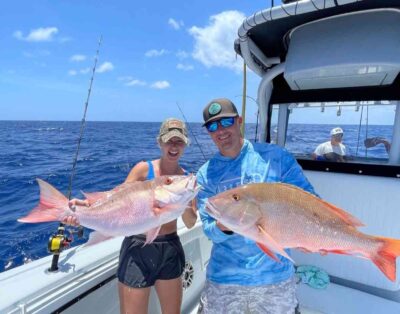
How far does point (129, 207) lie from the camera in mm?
1881

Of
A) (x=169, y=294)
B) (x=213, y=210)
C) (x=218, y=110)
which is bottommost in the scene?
(x=169, y=294)

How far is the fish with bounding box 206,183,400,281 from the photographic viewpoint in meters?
1.58

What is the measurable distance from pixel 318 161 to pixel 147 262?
2.17 m

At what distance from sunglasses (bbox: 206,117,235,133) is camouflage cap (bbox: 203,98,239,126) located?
1.0 inches

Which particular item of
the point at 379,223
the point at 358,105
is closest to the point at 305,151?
the point at 358,105

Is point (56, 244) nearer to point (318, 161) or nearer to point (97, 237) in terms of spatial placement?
point (97, 237)

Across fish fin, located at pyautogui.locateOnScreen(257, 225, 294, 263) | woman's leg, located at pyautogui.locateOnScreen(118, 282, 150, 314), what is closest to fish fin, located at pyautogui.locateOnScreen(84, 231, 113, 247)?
woman's leg, located at pyautogui.locateOnScreen(118, 282, 150, 314)

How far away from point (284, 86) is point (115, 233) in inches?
106

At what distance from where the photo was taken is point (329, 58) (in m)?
2.66

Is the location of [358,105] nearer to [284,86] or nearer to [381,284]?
[284,86]

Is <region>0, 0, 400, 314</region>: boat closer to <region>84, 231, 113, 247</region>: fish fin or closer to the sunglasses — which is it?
<region>84, 231, 113, 247</region>: fish fin

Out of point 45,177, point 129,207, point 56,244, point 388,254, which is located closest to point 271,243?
point 388,254

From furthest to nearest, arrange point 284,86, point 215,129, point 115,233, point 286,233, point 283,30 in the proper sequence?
1. point 284,86
2. point 283,30
3. point 215,129
4. point 115,233
5. point 286,233

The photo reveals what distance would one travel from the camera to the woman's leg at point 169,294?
242 cm
